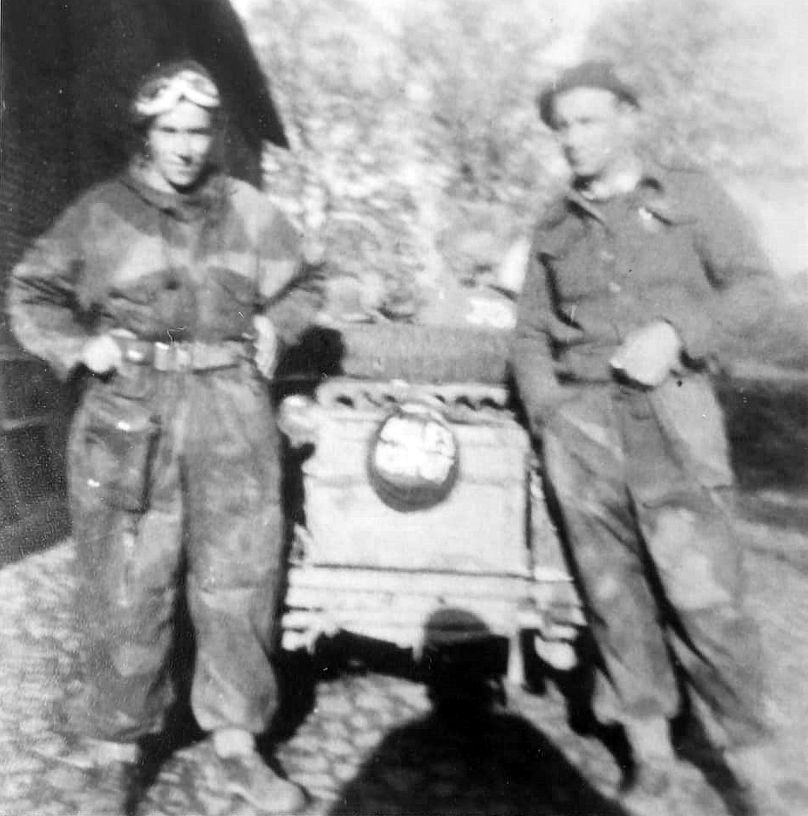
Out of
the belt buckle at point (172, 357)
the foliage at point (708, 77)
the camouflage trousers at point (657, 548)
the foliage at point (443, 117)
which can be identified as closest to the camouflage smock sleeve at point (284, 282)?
the belt buckle at point (172, 357)

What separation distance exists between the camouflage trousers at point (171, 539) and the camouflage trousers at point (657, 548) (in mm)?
798

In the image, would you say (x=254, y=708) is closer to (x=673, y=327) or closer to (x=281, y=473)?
(x=281, y=473)

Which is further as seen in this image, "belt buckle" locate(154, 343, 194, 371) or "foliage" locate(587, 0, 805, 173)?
"foliage" locate(587, 0, 805, 173)

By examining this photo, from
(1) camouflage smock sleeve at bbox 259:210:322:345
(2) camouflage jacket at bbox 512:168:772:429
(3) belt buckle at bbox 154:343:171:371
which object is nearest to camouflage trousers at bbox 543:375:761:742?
(2) camouflage jacket at bbox 512:168:772:429

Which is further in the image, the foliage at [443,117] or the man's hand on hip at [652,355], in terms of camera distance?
the foliage at [443,117]

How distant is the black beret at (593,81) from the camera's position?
71.8 inches

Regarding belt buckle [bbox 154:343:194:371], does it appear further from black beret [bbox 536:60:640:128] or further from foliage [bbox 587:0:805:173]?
foliage [bbox 587:0:805:173]

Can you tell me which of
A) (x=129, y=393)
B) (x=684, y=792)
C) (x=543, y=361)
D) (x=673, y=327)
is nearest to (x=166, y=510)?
(x=129, y=393)

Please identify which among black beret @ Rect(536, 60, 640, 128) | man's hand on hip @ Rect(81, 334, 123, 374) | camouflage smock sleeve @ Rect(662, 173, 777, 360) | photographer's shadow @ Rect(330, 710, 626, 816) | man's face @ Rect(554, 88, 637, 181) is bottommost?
photographer's shadow @ Rect(330, 710, 626, 816)

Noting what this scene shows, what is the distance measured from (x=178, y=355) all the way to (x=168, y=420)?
149 mm

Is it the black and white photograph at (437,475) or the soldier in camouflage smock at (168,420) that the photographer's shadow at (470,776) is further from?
the soldier in camouflage smock at (168,420)

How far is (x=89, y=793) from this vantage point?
172 centimetres

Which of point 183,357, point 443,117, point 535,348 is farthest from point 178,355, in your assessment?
point 443,117

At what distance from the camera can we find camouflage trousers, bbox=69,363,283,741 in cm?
169
